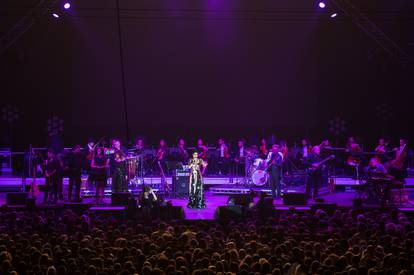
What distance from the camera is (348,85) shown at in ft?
107

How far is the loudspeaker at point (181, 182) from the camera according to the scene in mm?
22750

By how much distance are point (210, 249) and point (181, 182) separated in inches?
478

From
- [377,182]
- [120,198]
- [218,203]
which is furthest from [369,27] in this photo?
[120,198]

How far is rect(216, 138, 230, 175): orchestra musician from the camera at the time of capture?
2830 centimetres

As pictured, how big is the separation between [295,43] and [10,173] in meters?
14.9

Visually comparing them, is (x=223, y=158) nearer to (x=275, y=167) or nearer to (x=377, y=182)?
(x=275, y=167)

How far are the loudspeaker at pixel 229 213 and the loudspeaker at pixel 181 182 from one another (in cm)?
524

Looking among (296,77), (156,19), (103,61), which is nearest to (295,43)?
(296,77)

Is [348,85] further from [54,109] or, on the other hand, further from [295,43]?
[54,109]

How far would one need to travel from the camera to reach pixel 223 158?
2845 cm

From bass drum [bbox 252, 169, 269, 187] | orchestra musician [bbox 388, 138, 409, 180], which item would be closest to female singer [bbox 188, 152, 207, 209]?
bass drum [bbox 252, 169, 269, 187]

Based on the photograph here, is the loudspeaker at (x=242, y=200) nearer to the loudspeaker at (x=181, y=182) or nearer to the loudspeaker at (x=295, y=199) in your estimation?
the loudspeaker at (x=295, y=199)

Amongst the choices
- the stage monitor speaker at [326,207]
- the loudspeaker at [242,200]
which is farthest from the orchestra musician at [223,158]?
the stage monitor speaker at [326,207]

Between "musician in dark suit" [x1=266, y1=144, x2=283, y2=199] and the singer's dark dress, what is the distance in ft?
8.50
